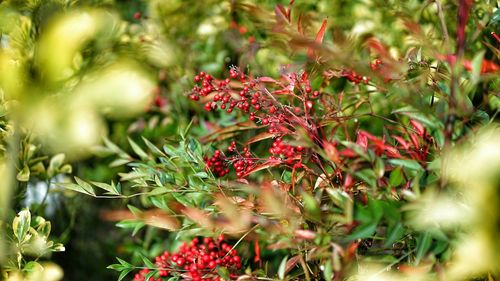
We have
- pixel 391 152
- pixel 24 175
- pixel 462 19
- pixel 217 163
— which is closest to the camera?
pixel 462 19

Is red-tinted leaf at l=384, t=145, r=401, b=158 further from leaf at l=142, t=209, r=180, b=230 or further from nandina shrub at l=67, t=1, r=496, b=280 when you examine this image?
leaf at l=142, t=209, r=180, b=230

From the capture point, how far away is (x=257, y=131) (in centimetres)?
163

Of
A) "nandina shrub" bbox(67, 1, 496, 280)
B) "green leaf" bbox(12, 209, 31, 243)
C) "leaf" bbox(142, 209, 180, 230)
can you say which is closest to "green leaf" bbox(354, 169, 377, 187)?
"nandina shrub" bbox(67, 1, 496, 280)

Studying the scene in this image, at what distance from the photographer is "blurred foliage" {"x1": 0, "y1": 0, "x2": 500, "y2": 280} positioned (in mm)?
711

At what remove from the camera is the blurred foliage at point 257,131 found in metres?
0.71

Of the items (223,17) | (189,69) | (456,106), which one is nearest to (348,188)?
(456,106)

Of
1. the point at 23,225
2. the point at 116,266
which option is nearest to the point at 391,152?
the point at 116,266

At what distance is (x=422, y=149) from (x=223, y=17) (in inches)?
39.6

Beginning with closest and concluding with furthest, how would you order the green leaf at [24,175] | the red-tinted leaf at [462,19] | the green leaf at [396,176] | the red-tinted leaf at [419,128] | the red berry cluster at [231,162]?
the red-tinted leaf at [462,19], the green leaf at [396,176], the red-tinted leaf at [419,128], the red berry cluster at [231,162], the green leaf at [24,175]

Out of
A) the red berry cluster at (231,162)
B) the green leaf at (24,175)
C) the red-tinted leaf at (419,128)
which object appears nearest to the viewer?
the red-tinted leaf at (419,128)

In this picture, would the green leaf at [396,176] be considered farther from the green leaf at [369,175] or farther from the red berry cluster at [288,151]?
the red berry cluster at [288,151]

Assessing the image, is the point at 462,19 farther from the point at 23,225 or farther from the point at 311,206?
the point at 23,225

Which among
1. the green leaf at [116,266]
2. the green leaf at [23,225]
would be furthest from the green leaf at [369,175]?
the green leaf at [23,225]

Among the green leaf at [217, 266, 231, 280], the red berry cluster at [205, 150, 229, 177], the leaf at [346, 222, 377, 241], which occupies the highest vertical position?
the leaf at [346, 222, 377, 241]
